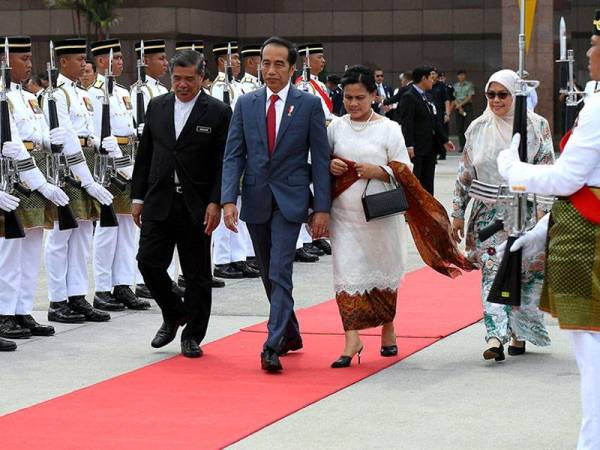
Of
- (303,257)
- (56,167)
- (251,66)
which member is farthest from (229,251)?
(56,167)

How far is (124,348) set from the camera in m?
8.73

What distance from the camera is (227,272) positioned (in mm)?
12430

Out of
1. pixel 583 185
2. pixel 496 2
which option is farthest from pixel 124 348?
pixel 496 2

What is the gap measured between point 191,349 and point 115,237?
93.9 inches

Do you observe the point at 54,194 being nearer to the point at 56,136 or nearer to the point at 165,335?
the point at 56,136

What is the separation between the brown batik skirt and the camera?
26.6 ft

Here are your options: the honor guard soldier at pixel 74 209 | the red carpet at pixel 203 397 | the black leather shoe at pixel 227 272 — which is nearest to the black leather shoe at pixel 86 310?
the honor guard soldier at pixel 74 209

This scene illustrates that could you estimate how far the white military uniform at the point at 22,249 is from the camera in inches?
353

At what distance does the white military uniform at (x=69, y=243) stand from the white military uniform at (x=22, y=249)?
1.42 ft

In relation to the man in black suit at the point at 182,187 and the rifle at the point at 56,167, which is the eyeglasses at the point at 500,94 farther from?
the rifle at the point at 56,167

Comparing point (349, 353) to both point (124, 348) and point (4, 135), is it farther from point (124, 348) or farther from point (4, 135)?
point (4, 135)

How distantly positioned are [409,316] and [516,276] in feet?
13.4

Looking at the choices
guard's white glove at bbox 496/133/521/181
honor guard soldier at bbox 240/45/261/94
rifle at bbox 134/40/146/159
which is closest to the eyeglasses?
guard's white glove at bbox 496/133/521/181

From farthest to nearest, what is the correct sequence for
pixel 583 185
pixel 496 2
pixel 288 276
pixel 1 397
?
pixel 496 2 < pixel 288 276 < pixel 1 397 < pixel 583 185
